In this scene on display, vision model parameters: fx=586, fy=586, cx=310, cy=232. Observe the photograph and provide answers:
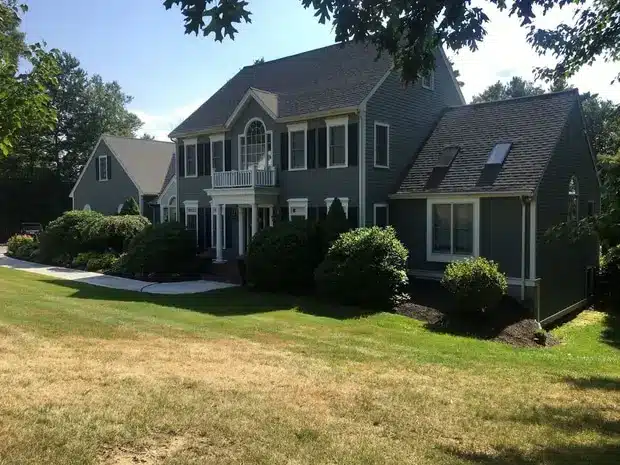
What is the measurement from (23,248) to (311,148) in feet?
60.4

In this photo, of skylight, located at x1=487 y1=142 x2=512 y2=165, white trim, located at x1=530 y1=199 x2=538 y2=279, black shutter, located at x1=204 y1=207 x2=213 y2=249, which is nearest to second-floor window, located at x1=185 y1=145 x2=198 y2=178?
black shutter, located at x1=204 y1=207 x2=213 y2=249

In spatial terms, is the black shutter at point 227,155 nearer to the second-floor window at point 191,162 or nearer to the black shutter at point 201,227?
the second-floor window at point 191,162

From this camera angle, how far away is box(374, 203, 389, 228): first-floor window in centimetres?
2064

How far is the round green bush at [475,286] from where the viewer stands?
15.7 metres

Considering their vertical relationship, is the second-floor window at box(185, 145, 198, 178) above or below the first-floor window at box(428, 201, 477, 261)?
above

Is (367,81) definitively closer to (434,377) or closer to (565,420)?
(434,377)

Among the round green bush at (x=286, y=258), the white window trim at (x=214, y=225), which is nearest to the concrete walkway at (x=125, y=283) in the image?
the round green bush at (x=286, y=258)

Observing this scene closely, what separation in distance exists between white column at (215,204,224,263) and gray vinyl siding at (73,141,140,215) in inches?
463

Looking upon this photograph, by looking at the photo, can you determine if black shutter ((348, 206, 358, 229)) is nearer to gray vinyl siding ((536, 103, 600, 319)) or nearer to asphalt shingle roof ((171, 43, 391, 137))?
asphalt shingle roof ((171, 43, 391, 137))

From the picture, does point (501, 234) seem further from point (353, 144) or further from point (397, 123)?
point (397, 123)

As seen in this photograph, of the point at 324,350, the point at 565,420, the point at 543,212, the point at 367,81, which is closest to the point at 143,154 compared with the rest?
the point at 367,81

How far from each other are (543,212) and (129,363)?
574 inches

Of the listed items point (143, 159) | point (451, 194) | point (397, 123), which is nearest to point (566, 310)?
point (451, 194)

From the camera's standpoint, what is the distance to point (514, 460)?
4.76 m
